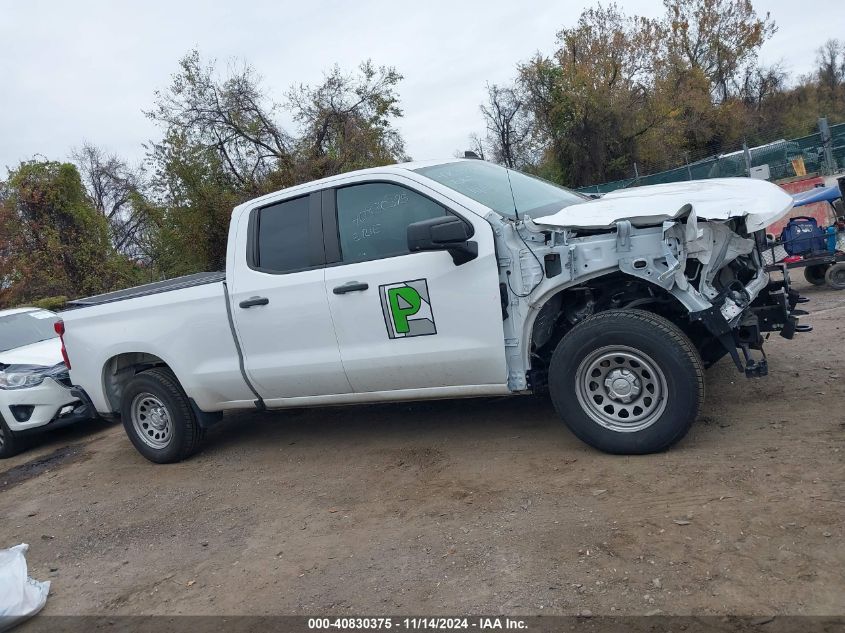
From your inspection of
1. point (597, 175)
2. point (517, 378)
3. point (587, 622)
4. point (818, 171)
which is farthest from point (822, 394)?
point (597, 175)

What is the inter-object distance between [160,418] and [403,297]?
2727 millimetres

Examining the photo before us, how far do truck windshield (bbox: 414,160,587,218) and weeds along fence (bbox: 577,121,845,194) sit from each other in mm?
9403

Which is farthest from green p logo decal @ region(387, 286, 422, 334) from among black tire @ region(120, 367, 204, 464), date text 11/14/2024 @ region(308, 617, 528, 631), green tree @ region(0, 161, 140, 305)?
→ green tree @ region(0, 161, 140, 305)

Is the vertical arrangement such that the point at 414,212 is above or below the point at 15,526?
above

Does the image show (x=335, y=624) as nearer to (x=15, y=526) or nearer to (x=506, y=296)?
(x=506, y=296)

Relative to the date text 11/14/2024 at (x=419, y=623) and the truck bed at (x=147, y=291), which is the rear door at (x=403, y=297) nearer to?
the truck bed at (x=147, y=291)

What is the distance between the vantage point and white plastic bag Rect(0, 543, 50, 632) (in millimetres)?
3459

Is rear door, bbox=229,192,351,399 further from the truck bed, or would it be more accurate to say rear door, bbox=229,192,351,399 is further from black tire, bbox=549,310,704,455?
black tire, bbox=549,310,704,455

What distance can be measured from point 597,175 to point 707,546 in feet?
107

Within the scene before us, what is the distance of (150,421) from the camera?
5.84m

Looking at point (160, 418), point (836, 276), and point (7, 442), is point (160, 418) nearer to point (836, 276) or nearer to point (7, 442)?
point (7, 442)

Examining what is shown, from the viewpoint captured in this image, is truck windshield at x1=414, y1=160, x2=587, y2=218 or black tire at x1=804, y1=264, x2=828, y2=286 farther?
black tire at x1=804, y1=264, x2=828, y2=286

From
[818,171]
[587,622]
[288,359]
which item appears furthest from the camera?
[818,171]

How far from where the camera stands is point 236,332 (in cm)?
512
